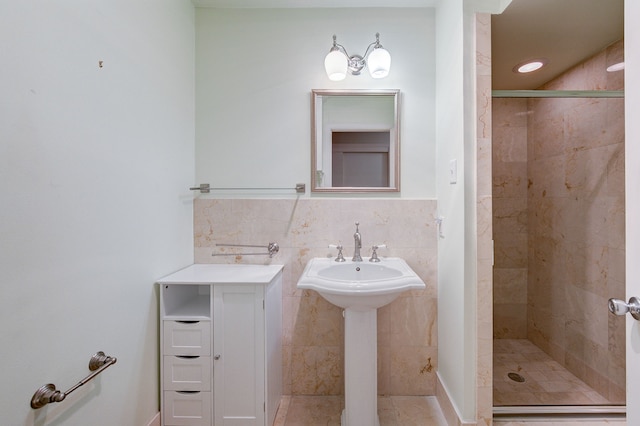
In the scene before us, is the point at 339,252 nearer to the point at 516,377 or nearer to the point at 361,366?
the point at 361,366

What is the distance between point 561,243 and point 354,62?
1908 millimetres

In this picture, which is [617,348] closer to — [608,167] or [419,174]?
[608,167]

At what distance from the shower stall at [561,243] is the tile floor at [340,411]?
0.38 m

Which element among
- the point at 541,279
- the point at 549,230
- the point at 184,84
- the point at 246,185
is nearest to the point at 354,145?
the point at 246,185

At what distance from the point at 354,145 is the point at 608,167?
4.99 feet

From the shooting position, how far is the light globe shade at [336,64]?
70.1 inches

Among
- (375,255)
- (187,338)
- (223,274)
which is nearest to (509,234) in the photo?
(375,255)

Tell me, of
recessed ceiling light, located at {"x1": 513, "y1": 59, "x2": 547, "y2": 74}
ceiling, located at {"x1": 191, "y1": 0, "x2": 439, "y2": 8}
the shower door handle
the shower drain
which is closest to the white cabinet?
the shower door handle

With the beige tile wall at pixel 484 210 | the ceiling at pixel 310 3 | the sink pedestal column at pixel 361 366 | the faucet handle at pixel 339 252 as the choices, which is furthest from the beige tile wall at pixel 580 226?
the faucet handle at pixel 339 252

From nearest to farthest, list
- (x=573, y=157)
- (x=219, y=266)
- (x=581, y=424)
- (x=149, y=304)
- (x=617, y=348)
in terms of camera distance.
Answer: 1. (x=149, y=304)
2. (x=581, y=424)
3. (x=617, y=348)
4. (x=219, y=266)
5. (x=573, y=157)

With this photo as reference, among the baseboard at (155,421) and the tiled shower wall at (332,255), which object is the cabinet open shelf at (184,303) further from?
the baseboard at (155,421)

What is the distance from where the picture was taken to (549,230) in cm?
222

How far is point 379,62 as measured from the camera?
180 cm

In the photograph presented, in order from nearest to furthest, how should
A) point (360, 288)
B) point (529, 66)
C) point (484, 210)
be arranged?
point (360, 288)
point (484, 210)
point (529, 66)
